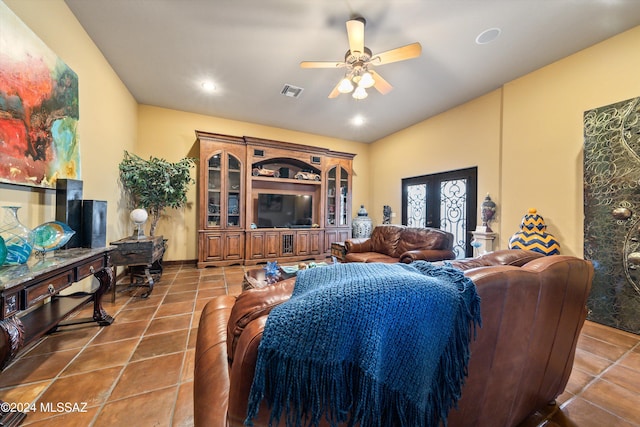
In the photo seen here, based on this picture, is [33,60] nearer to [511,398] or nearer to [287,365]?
[287,365]

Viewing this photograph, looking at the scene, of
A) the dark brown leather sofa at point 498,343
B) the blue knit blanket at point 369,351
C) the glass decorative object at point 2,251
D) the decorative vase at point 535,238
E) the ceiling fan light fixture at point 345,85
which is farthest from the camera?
the decorative vase at point 535,238

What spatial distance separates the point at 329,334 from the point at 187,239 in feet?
15.6

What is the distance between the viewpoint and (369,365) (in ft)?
1.98

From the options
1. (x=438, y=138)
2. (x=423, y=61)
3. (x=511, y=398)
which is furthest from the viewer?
(x=438, y=138)

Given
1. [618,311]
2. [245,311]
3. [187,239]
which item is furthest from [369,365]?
[187,239]

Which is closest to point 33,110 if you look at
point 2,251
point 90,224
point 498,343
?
point 90,224

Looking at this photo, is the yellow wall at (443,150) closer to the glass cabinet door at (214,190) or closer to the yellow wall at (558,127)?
the yellow wall at (558,127)

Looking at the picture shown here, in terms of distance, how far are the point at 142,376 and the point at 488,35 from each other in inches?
173

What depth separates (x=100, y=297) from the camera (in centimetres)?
220

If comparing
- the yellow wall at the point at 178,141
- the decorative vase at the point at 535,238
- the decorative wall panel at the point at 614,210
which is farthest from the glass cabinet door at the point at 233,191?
the decorative wall panel at the point at 614,210

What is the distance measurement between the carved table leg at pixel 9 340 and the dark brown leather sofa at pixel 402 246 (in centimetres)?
318

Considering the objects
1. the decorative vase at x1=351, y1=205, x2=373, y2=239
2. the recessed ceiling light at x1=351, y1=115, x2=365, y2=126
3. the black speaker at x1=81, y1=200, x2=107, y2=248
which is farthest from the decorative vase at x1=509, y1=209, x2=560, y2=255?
the black speaker at x1=81, y1=200, x2=107, y2=248

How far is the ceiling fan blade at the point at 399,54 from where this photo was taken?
2.13 m

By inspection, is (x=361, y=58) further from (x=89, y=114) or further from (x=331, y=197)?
(x=331, y=197)
